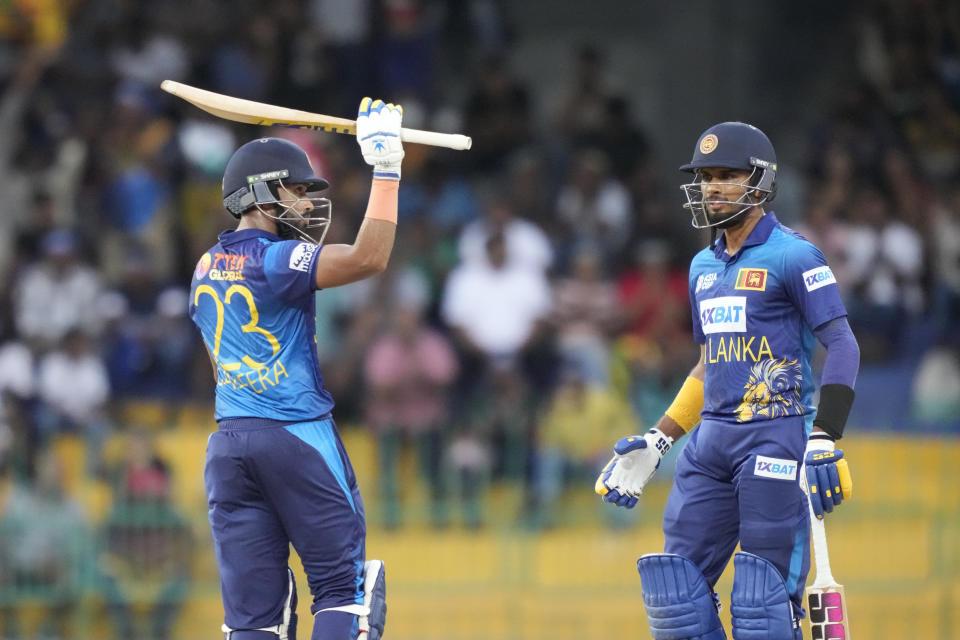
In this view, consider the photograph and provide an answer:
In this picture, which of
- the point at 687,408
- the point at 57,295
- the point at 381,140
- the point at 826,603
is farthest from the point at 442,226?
the point at 826,603

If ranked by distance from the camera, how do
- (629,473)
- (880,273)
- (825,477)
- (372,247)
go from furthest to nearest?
(880,273), (629,473), (372,247), (825,477)

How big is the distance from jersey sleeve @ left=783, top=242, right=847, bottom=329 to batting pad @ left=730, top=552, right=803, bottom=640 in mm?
1002

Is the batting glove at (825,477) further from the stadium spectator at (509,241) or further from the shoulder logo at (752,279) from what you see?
the stadium spectator at (509,241)

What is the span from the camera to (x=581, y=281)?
12531 mm

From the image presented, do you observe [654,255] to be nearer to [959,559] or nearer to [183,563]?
[959,559]

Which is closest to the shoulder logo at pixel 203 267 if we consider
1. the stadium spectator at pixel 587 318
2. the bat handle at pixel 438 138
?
the bat handle at pixel 438 138

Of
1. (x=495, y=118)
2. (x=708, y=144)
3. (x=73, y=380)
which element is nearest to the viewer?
(x=708, y=144)

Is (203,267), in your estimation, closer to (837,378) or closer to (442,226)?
(837,378)

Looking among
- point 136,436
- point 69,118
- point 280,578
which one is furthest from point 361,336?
point 280,578

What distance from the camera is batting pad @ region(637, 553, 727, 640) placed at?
6.44 metres

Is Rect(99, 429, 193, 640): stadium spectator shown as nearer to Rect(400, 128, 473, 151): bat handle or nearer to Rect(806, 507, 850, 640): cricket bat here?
Rect(400, 128, 473, 151): bat handle

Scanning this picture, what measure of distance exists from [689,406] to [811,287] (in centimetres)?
99

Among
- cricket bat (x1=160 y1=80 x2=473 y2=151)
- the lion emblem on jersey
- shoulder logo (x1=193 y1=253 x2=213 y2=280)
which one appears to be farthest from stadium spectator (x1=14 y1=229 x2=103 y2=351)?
the lion emblem on jersey

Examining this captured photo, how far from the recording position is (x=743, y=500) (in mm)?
6406
